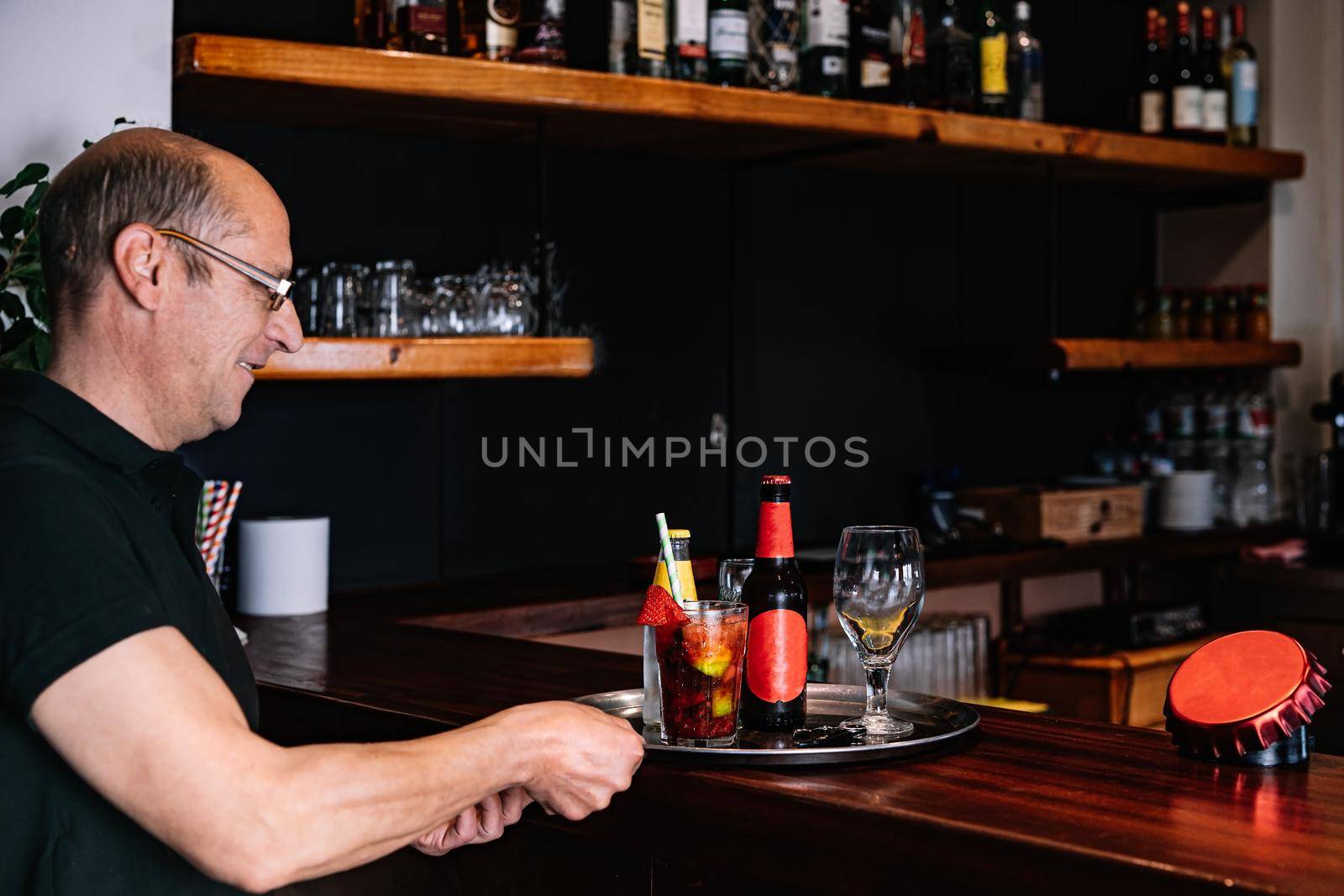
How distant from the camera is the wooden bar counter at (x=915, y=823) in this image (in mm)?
1137

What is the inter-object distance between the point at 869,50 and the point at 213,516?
171cm

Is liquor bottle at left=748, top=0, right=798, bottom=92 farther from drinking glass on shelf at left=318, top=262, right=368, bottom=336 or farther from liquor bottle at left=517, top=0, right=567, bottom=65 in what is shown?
drinking glass on shelf at left=318, top=262, right=368, bottom=336

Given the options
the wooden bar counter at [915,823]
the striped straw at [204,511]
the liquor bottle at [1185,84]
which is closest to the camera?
the wooden bar counter at [915,823]

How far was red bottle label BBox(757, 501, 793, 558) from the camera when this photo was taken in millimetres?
1461

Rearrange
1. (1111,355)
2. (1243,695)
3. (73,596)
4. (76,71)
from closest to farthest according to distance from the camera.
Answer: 1. (73,596)
2. (1243,695)
3. (76,71)
4. (1111,355)

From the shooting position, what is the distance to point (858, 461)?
12.2ft

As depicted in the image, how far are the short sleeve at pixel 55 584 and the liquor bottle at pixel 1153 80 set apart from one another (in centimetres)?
335

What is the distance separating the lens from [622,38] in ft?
9.36

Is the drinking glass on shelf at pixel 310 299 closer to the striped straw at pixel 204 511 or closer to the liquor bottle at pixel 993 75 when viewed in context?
the striped straw at pixel 204 511

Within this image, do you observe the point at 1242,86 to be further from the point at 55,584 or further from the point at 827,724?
the point at 55,584

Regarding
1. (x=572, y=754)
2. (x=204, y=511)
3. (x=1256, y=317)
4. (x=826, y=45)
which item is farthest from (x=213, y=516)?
(x=1256, y=317)

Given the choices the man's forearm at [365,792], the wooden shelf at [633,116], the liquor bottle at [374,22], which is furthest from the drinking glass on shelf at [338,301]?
the man's forearm at [365,792]

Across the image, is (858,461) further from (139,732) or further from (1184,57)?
(139,732)

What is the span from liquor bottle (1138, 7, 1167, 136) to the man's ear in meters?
3.21
